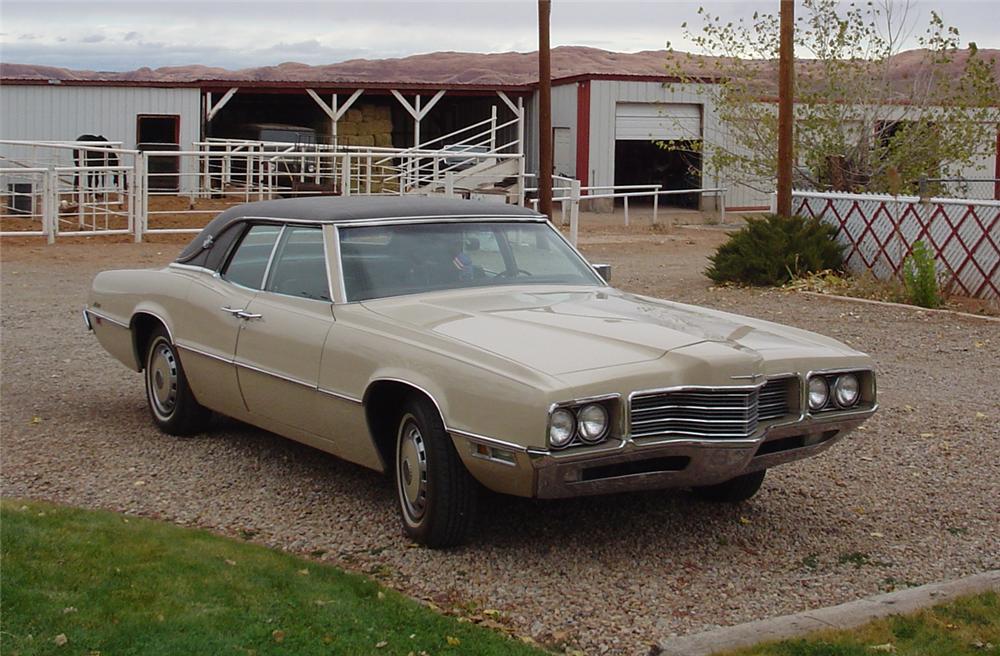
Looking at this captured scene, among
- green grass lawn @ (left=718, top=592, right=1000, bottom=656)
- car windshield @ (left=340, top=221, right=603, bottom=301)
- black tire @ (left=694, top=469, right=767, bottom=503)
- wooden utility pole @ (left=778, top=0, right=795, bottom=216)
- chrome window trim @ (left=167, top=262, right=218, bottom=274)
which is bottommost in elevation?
green grass lawn @ (left=718, top=592, right=1000, bottom=656)

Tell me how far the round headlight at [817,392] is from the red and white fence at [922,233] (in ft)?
34.5

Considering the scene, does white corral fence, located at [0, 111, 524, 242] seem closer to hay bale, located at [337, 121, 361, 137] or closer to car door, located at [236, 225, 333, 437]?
hay bale, located at [337, 121, 361, 137]

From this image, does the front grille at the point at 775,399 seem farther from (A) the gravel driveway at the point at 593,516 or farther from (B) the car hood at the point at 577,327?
(A) the gravel driveway at the point at 593,516

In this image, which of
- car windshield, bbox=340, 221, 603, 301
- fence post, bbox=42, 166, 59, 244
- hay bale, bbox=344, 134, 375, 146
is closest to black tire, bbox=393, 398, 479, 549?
car windshield, bbox=340, 221, 603, 301

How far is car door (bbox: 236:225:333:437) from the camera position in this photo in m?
6.08

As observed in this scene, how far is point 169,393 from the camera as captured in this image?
24.5 feet

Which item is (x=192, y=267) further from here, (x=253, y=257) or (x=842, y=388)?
(x=842, y=388)

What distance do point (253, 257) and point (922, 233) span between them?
36.5 feet

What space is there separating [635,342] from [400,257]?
60.5 inches

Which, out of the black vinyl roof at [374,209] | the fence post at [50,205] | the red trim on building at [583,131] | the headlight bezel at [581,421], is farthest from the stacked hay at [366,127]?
the headlight bezel at [581,421]

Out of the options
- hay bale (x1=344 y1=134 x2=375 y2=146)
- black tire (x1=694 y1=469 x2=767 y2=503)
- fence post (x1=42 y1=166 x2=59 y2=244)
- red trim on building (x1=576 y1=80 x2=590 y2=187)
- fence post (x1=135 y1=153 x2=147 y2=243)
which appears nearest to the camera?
black tire (x1=694 y1=469 x2=767 y2=503)

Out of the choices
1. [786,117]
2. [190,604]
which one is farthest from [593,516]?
[786,117]

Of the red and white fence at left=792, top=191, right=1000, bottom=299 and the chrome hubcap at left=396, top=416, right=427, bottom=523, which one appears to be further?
the red and white fence at left=792, top=191, right=1000, bottom=299

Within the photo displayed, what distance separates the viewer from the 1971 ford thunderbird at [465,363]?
16.4 ft
